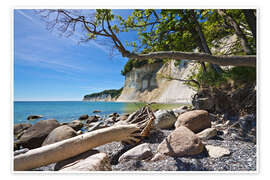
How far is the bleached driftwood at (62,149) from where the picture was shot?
6.84 feet

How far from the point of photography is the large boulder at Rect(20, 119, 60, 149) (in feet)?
13.3

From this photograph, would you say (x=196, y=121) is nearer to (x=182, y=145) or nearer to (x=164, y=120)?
(x=164, y=120)

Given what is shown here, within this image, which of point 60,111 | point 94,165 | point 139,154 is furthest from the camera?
point 60,111

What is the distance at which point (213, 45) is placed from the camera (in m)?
6.72

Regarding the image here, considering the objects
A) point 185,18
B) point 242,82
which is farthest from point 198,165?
point 185,18

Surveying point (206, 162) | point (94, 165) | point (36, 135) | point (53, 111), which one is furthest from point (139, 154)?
point (53, 111)

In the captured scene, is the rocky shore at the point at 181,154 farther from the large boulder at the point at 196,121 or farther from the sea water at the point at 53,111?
the sea water at the point at 53,111

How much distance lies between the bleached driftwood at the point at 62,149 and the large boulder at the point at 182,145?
1047mm

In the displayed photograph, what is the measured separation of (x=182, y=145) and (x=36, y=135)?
15.9 ft

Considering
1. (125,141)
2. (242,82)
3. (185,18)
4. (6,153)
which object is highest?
(185,18)

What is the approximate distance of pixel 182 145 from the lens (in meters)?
2.29

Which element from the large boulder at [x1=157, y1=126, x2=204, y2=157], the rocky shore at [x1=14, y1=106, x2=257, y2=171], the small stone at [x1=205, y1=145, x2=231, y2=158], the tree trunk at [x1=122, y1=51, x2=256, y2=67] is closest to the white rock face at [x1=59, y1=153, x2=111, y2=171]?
the rocky shore at [x1=14, y1=106, x2=257, y2=171]
